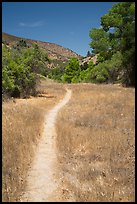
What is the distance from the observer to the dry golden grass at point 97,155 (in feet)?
24.0

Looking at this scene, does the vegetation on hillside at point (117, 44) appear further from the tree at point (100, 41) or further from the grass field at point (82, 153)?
the grass field at point (82, 153)

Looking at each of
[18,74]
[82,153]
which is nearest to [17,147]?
[82,153]

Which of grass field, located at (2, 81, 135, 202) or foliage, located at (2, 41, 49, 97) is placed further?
foliage, located at (2, 41, 49, 97)

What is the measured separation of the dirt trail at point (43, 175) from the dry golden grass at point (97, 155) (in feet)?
0.86

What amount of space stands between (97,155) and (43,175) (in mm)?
2098

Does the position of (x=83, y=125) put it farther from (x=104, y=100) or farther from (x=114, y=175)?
(x=104, y=100)

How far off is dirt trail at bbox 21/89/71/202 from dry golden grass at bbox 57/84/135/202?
10.3 inches

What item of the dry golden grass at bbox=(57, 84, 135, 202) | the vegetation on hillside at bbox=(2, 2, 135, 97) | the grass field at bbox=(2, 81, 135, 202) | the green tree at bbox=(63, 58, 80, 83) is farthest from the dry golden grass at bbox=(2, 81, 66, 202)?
the green tree at bbox=(63, 58, 80, 83)

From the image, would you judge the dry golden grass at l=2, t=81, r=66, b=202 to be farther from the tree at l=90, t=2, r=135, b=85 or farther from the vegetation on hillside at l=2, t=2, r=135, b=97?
the tree at l=90, t=2, r=135, b=85

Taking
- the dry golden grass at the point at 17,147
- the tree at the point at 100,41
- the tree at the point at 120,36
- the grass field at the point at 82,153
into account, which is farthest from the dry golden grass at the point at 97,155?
the tree at the point at 100,41

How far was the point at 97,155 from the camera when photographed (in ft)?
32.2

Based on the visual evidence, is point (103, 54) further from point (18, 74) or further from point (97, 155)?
point (97, 155)

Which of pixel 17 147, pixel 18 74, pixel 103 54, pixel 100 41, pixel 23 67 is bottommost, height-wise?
pixel 17 147

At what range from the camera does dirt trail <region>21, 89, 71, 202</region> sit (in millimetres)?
7344
